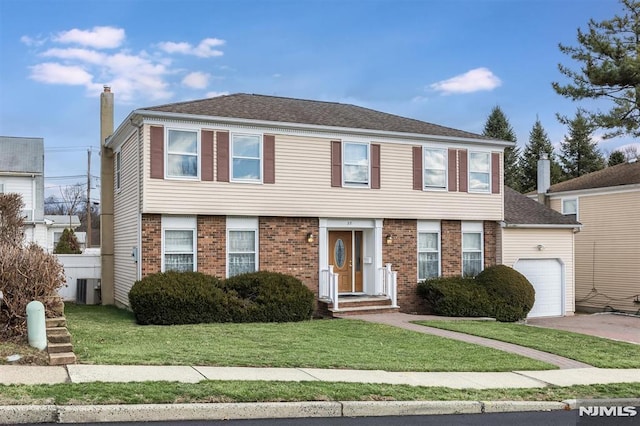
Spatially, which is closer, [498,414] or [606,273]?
[498,414]

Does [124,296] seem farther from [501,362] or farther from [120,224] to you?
[501,362]

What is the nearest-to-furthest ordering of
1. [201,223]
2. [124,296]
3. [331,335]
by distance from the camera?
[331,335], [201,223], [124,296]

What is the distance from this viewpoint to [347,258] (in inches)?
817

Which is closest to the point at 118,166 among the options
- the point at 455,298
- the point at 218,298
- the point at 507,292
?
the point at 218,298

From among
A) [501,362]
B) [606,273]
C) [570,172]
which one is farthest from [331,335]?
A: [570,172]

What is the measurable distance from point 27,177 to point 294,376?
3143cm

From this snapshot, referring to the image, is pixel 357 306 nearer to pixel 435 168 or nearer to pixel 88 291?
pixel 435 168

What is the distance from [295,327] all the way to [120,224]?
8.10 metres

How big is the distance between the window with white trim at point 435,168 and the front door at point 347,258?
9.77ft

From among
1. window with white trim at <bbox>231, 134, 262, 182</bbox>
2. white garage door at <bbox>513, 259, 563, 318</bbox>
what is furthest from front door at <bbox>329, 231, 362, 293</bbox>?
white garage door at <bbox>513, 259, 563, 318</bbox>

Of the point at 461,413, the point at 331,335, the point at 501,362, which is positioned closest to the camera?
the point at 461,413

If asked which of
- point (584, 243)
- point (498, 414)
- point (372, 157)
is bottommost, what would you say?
point (498, 414)

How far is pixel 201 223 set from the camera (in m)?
18.1

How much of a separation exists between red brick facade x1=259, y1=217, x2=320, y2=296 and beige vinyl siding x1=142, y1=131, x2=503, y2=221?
1.10ft
